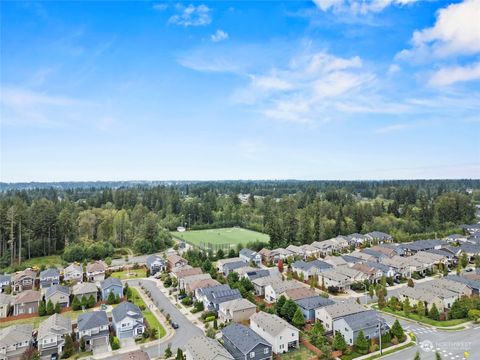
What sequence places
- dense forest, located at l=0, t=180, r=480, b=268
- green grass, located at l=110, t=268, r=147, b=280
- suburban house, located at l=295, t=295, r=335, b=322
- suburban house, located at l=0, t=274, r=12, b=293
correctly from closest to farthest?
suburban house, located at l=295, t=295, r=335, b=322
suburban house, located at l=0, t=274, r=12, b=293
green grass, located at l=110, t=268, r=147, b=280
dense forest, located at l=0, t=180, r=480, b=268

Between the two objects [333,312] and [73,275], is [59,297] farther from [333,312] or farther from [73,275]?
[333,312]

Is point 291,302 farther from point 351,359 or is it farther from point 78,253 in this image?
point 78,253

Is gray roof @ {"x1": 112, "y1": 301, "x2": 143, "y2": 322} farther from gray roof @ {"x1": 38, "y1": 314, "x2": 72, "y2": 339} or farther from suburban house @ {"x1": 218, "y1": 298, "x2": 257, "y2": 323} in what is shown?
suburban house @ {"x1": 218, "y1": 298, "x2": 257, "y2": 323}

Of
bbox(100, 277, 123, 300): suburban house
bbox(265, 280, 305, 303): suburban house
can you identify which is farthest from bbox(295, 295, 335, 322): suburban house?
bbox(100, 277, 123, 300): suburban house

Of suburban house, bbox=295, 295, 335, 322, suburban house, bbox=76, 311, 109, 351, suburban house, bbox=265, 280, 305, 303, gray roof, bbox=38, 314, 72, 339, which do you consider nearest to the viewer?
gray roof, bbox=38, 314, 72, 339

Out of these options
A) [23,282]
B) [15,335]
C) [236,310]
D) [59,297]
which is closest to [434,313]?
[236,310]

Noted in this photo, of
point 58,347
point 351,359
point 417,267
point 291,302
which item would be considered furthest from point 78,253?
point 417,267
